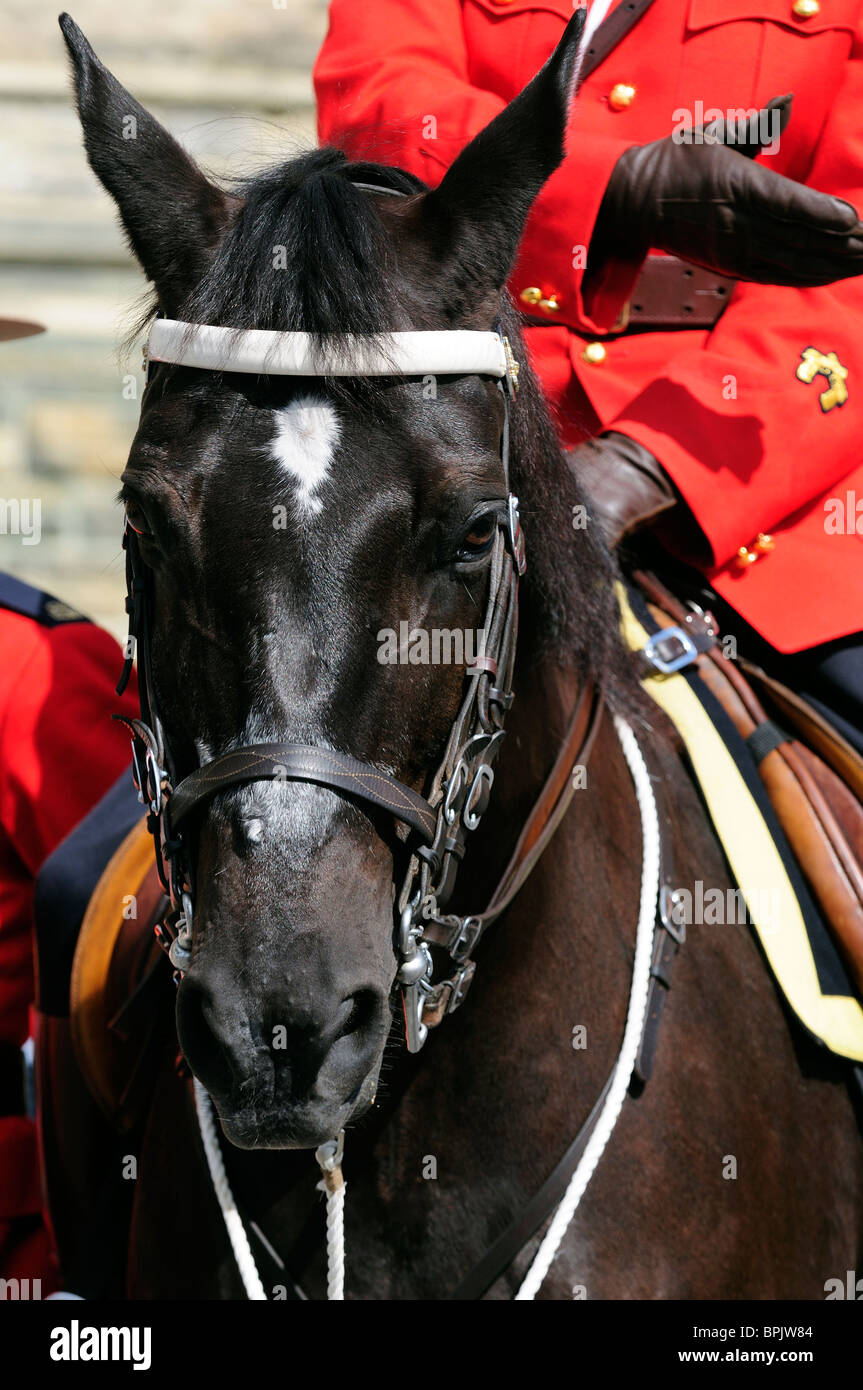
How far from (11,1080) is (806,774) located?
6.45ft

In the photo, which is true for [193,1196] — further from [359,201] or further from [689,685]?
[359,201]

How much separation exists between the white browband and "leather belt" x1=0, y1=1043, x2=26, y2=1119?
2.03 meters

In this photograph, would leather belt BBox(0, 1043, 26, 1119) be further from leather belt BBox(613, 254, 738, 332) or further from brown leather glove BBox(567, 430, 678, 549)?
leather belt BBox(613, 254, 738, 332)

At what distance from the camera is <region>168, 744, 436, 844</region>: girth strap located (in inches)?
67.8

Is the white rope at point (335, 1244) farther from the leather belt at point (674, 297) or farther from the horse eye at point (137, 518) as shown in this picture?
the leather belt at point (674, 297)

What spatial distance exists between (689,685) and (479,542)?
36.8 inches

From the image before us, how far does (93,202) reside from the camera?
8.99 meters

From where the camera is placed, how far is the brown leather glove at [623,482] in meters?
2.67

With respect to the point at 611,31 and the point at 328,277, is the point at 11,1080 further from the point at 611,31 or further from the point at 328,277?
the point at 611,31

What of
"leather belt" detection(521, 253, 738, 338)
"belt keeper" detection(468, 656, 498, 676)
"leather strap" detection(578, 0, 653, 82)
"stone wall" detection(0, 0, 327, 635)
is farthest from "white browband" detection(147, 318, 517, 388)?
"stone wall" detection(0, 0, 327, 635)

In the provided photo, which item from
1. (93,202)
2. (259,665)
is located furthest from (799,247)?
(93,202)

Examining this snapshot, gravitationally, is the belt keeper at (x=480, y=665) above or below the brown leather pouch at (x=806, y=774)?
above

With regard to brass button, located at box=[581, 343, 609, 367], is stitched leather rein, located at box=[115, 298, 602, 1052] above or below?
below

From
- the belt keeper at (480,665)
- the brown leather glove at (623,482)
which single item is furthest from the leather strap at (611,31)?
the belt keeper at (480,665)
